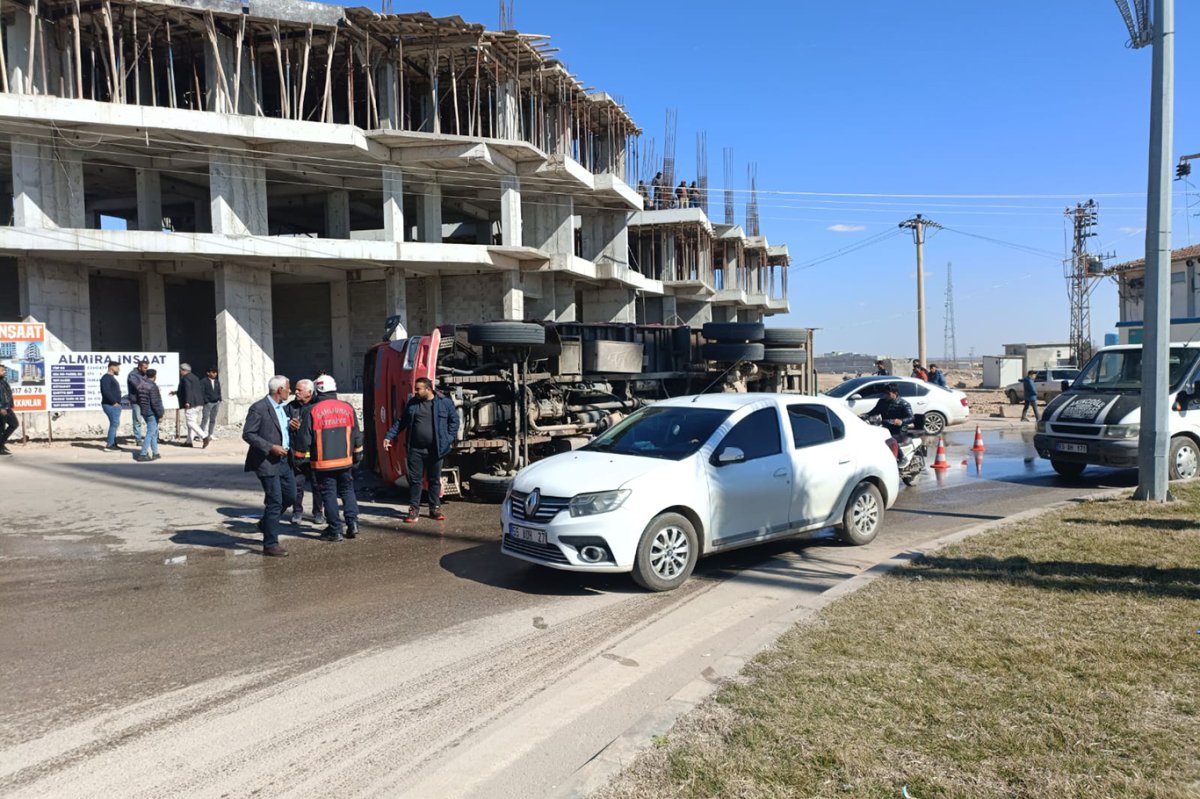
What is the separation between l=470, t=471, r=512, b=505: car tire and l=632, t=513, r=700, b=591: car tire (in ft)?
14.2

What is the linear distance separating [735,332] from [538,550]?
7.82 meters

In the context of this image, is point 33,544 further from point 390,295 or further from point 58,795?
point 390,295

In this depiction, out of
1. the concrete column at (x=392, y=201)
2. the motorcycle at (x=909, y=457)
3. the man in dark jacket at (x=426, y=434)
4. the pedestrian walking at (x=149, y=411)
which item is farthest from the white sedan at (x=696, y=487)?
the concrete column at (x=392, y=201)

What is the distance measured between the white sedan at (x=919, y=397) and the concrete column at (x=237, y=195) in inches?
726

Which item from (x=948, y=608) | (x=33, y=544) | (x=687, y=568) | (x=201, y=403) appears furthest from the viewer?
(x=201, y=403)

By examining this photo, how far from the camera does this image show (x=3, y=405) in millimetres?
15562

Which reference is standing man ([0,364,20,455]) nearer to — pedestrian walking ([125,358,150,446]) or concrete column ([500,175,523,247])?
pedestrian walking ([125,358,150,446])

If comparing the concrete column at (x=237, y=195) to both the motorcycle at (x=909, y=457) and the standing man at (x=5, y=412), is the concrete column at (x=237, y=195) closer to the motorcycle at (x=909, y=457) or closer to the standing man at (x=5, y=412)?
the standing man at (x=5, y=412)

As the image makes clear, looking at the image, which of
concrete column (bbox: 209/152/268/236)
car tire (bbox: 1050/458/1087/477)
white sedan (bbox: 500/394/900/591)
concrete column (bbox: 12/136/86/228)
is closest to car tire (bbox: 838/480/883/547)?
white sedan (bbox: 500/394/900/591)

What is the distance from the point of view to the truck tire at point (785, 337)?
1400 centimetres

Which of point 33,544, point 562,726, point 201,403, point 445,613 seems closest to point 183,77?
point 201,403

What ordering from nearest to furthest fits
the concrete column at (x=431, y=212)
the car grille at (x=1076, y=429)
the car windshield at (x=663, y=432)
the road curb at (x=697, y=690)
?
the road curb at (x=697, y=690), the car windshield at (x=663, y=432), the car grille at (x=1076, y=429), the concrete column at (x=431, y=212)

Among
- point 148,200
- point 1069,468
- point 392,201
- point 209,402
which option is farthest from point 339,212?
point 1069,468

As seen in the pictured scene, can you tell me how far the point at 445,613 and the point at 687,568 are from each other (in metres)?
1.97
